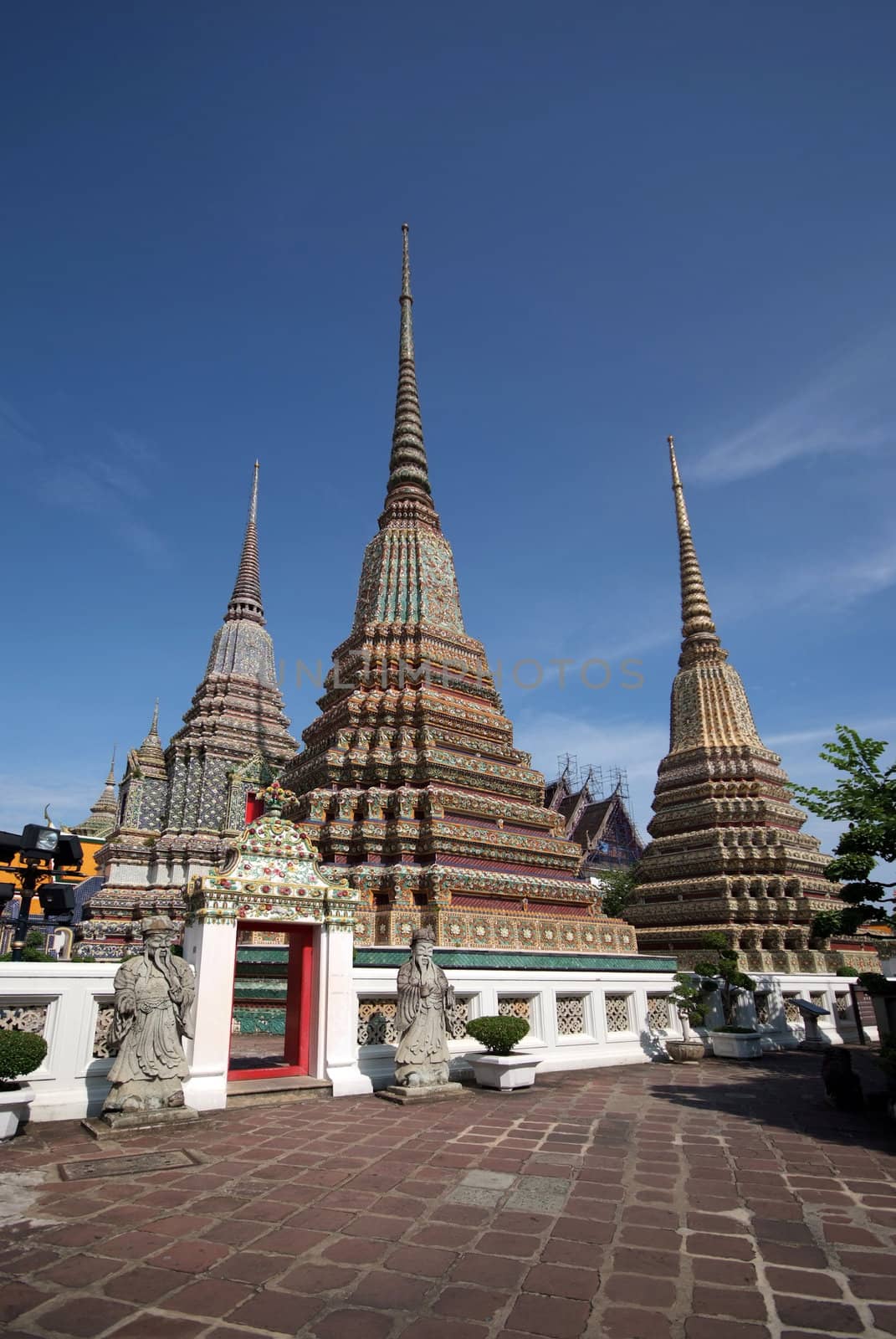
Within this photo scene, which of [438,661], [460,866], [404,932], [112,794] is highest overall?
[112,794]

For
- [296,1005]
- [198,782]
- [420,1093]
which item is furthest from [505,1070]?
[198,782]

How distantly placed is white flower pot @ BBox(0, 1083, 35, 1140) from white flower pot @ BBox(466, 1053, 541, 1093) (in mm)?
5143

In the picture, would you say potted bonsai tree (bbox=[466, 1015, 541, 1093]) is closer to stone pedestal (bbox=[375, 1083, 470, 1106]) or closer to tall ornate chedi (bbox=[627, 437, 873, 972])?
stone pedestal (bbox=[375, 1083, 470, 1106])

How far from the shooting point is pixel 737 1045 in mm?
12977

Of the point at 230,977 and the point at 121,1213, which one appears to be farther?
the point at 230,977

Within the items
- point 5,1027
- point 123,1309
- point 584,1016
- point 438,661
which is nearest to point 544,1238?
point 123,1309

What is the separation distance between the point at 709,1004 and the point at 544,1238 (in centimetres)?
1060

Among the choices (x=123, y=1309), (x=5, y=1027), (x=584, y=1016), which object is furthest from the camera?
(x=584, y=1016)

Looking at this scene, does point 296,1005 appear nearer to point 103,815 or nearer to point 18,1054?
point 18,1054

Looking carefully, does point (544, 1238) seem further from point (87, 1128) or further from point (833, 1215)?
point (87, 1128)

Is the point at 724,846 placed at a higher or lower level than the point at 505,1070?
higher

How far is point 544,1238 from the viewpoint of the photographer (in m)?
4.49

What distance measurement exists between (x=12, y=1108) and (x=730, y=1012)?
11.7m

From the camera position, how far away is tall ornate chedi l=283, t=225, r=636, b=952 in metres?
15.4
